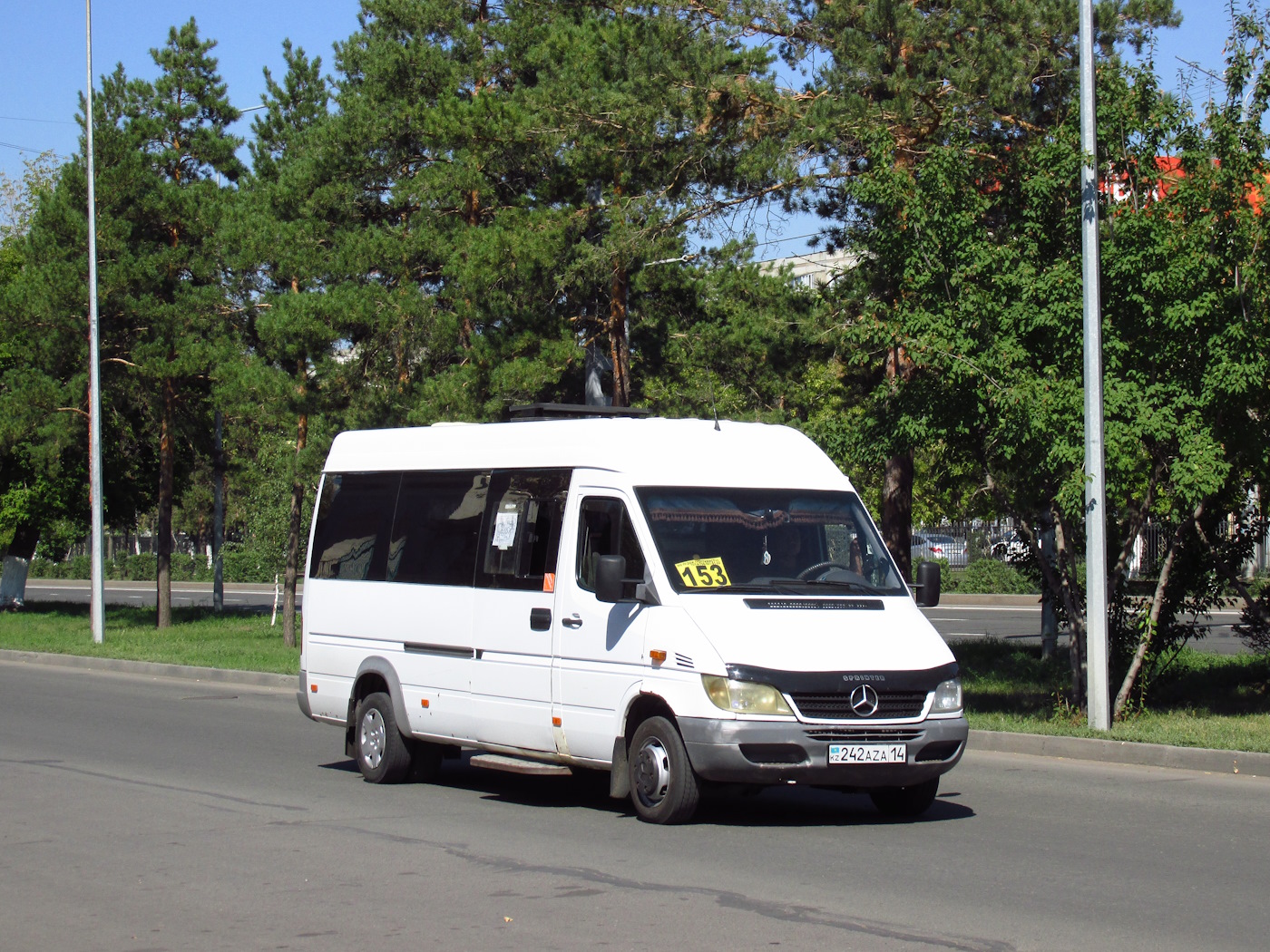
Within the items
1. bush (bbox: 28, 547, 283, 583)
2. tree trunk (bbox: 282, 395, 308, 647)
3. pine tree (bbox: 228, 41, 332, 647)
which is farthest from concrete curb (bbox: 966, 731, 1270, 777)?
bush (bbox: 28, 547, 283, 583)

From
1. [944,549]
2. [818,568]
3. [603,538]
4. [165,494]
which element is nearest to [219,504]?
[165,494]

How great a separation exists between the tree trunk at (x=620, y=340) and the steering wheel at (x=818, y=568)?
47.7 feet

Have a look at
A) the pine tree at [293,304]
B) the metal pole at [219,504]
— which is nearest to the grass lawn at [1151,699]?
the pine tree at [293,304]

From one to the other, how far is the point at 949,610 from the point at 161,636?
19753 mm

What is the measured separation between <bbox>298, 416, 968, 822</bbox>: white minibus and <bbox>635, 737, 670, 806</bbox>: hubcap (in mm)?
12

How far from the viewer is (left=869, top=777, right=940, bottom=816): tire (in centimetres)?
977

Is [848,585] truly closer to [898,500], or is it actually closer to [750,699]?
[750,699]

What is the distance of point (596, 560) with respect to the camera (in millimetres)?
9734

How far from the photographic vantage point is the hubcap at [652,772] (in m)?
9.30

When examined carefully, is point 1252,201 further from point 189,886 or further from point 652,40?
point 189,886

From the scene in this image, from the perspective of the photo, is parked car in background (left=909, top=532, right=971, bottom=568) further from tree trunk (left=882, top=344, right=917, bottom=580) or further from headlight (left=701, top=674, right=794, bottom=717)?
headlight (left=701, top=674, right=794, bottom=717)

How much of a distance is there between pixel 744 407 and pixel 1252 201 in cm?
1017

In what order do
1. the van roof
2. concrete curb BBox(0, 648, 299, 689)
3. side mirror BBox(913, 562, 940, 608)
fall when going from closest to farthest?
the van roof < side mirror BBox(913, 562, 940, 608) < concrete curb BBox(0, 648, 299, 689)

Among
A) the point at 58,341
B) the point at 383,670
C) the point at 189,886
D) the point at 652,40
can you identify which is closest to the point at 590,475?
the point at 383,670
